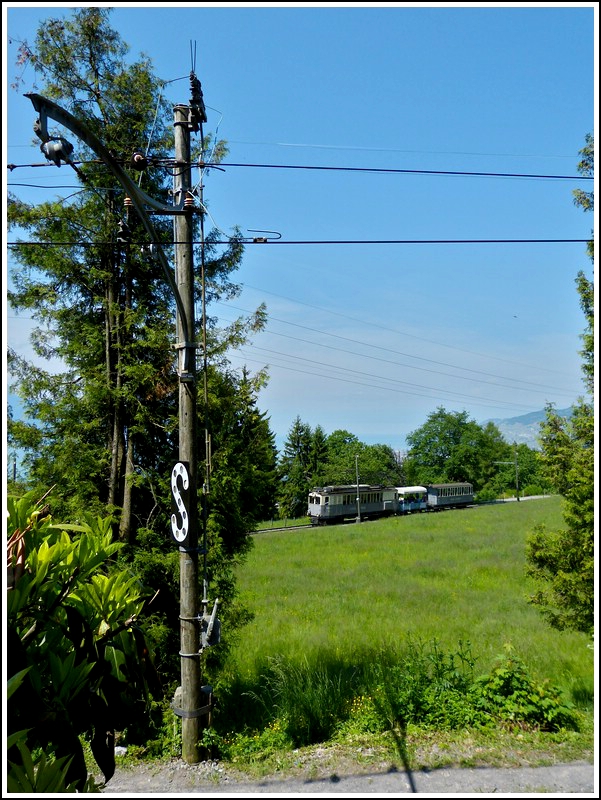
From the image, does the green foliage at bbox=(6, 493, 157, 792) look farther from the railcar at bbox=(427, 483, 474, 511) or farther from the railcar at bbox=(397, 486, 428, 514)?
the railcar at bbox=(427, 483, 474, 511)

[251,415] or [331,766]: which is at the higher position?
[251,415]

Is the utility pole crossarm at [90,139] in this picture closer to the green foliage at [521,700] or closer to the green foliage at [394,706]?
the green foliage at [394,706]

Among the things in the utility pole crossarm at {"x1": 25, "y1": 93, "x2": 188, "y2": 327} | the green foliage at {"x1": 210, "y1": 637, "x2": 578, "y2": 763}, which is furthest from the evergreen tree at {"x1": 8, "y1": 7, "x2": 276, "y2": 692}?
the utility pole crossarm at {"x1": 25, "y1": 93, "x2": 188, "y2": 327}

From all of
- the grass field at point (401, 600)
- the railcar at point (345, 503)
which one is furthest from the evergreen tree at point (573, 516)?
the railcar at point (345, 503)

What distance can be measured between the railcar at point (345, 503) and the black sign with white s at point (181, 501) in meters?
25.7

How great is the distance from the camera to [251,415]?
6707 mm

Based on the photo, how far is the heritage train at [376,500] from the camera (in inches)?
1160

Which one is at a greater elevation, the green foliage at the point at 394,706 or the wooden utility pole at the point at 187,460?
the wooden utility pole at the point at 187,460

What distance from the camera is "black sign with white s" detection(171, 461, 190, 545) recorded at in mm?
3857

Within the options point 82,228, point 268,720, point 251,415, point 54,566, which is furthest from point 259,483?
point 54,566

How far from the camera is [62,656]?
1.61 m

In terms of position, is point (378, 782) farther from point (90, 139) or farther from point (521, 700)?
point (90, 139)

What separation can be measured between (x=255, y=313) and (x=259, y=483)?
210 cm

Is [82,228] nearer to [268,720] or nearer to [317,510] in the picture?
[268,720]
